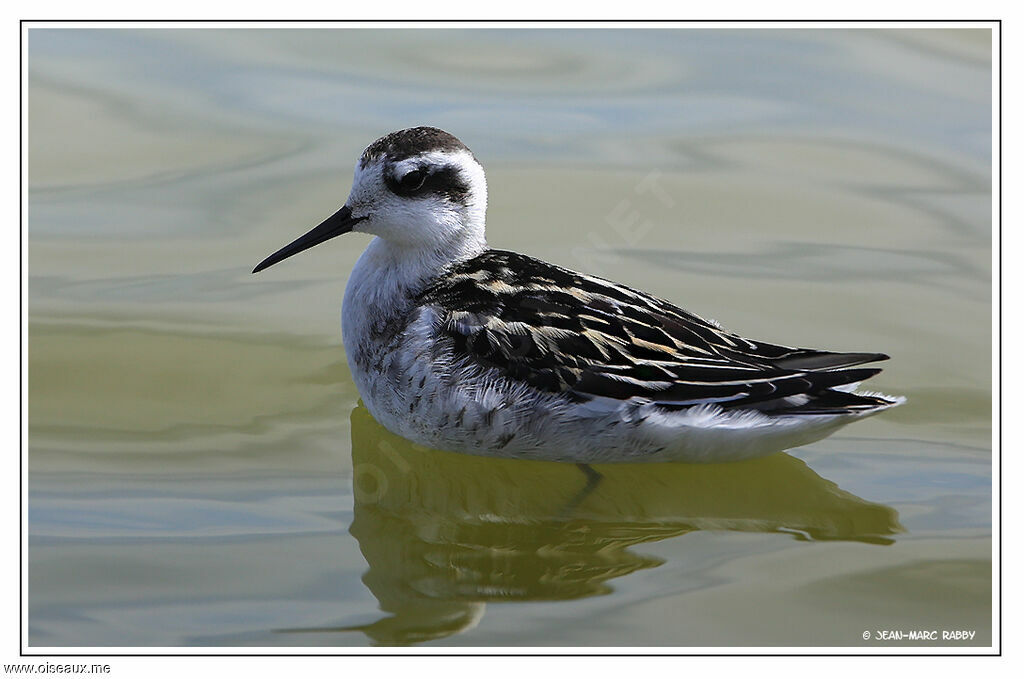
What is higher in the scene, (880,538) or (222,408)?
(222,408)

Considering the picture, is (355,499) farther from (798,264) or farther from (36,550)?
(798,264)

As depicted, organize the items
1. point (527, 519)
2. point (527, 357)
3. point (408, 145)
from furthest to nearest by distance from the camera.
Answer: point (408, 145)
point (527, 357)
point (527, 519)

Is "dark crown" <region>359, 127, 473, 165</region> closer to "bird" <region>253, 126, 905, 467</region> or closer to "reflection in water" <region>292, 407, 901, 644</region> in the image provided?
"bird" <region>253, 126, 905, 467</region>

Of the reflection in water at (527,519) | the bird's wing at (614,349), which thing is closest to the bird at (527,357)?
the bird's wing at (614,349)

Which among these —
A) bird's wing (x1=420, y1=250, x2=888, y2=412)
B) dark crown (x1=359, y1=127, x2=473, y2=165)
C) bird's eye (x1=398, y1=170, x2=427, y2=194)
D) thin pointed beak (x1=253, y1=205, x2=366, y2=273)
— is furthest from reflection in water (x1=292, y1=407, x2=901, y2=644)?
dark crown (x1=359, y1=127, x2=473, y2=165)

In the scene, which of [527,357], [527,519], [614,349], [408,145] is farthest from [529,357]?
[408,145]

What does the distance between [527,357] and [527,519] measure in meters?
0.96

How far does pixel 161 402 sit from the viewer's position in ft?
29.0

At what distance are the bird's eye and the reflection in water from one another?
1.62m

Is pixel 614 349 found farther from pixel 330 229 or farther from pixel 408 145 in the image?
pixel 330 229

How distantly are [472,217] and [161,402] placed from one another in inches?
96.0

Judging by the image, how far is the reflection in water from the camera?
7113 mm

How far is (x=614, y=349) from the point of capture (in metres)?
7.88
